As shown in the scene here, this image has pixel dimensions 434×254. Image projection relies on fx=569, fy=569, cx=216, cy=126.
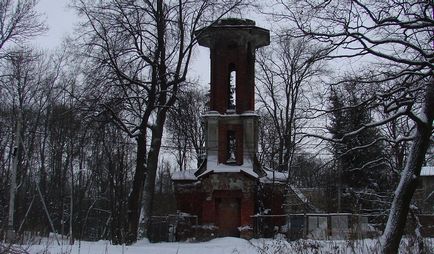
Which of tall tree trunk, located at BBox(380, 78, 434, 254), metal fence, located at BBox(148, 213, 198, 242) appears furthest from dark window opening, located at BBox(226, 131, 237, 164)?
tall tree trunk, located at BBox(380, 78, 434, 254)

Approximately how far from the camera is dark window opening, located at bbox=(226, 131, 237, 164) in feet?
114

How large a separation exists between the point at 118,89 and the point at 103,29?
2999mm

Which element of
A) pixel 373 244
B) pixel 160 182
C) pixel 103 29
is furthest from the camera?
pixel 160 182

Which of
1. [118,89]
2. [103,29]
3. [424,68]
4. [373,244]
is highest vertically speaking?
[103,29]

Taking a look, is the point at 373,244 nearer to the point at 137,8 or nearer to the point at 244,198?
the point at 137,8

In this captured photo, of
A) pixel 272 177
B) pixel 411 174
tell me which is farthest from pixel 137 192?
pixel 411 174

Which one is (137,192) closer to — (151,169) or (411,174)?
(151,169)

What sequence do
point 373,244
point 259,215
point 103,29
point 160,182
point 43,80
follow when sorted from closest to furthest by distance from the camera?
point 373,244
point 103,29
point 259,215
point 43,80
point 160,182

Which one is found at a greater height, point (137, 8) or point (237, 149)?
point (137, 8)

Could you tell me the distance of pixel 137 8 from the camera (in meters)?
27.9

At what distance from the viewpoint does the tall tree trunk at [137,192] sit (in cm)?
2770

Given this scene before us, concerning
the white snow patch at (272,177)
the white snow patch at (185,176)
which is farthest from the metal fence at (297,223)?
the white snow patch at (185,176)

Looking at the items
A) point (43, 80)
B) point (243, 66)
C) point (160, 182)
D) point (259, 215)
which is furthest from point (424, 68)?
point (160, 182)

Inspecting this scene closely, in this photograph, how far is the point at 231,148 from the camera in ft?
118
